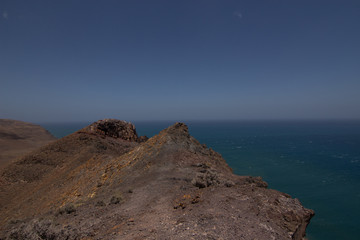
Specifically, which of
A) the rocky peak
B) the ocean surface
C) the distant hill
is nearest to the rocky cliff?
the rocky peak

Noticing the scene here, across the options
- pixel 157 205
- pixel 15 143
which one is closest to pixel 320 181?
pixel 157 205

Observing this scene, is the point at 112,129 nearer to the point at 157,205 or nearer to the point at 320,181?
the point at 157,205

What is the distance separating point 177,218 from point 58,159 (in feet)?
78.6

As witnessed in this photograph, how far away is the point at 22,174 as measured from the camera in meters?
22.0

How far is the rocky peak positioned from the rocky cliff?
1478cm

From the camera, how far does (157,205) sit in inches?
340

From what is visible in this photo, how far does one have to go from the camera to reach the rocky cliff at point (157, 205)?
6.41 meters

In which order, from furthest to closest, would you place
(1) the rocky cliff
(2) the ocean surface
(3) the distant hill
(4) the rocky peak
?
1. (3) the distant hill
2. (4) the rocky peak
3. (2) the ocean surface
4. (1) the rocky cliff

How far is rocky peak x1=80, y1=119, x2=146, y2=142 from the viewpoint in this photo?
110 ft

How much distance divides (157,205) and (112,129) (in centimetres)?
2929

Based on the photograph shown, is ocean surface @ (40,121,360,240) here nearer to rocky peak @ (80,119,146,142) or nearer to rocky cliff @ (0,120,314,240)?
rocky cliff @ (0,120,314,240)

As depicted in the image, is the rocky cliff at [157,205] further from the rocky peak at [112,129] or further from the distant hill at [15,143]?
the distant hill at [15,143]

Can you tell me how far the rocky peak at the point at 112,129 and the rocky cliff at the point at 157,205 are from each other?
1478 cm

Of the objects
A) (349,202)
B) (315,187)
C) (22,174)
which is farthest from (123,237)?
(315,187)
